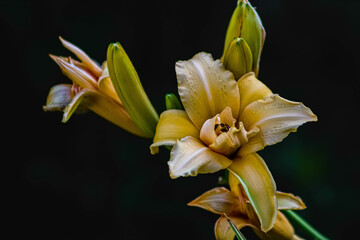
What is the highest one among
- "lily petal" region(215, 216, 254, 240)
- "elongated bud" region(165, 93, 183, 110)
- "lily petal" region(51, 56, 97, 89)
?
"lily petal" region(51, 56, 97, 89)

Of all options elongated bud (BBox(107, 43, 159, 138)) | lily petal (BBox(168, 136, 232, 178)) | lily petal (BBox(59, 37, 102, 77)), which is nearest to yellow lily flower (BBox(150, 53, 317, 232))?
lily petal (BBox(168, 136, 232, 178))

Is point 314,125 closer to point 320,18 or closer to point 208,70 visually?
point 320,18

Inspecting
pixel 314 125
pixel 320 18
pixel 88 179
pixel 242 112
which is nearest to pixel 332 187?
pixel 314 125

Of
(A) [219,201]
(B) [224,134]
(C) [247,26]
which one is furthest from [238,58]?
(A) [219,201]

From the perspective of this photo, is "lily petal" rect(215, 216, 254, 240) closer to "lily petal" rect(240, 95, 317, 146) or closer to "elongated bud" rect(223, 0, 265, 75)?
"lily petal" rect(240, 95, 317, 146)

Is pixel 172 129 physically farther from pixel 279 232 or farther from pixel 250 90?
pixel 279 232
